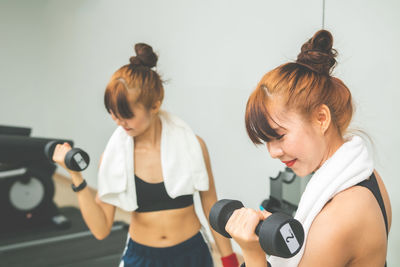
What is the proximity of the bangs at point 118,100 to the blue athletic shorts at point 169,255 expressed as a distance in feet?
1.82

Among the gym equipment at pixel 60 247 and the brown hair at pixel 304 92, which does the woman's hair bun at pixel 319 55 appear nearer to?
the brown hair at pixel 304 92

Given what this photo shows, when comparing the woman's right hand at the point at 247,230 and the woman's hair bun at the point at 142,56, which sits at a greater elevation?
the woman's hair bun at the point at 142,56

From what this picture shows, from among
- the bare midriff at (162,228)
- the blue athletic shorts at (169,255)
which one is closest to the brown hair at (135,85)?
the bare midriff at (162,228)

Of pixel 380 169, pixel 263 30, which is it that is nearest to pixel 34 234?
pixel 263 30

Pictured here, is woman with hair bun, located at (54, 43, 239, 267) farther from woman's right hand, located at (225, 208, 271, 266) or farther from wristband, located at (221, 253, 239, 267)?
woman's right hand, located at (225, 208, 271, 266)

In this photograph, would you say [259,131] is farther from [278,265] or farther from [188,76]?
[188,76]

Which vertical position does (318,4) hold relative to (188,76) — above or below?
above

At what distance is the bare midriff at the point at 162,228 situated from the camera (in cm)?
143

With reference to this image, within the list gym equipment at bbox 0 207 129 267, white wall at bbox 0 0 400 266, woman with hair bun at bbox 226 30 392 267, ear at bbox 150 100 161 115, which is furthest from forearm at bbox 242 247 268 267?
gym equipment at bbox 0 207 129 267

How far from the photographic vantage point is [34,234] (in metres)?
3.46

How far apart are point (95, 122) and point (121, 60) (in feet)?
3.38

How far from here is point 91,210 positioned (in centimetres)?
141

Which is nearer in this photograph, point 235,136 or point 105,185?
point 105,185

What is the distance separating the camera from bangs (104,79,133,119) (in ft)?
4.40
